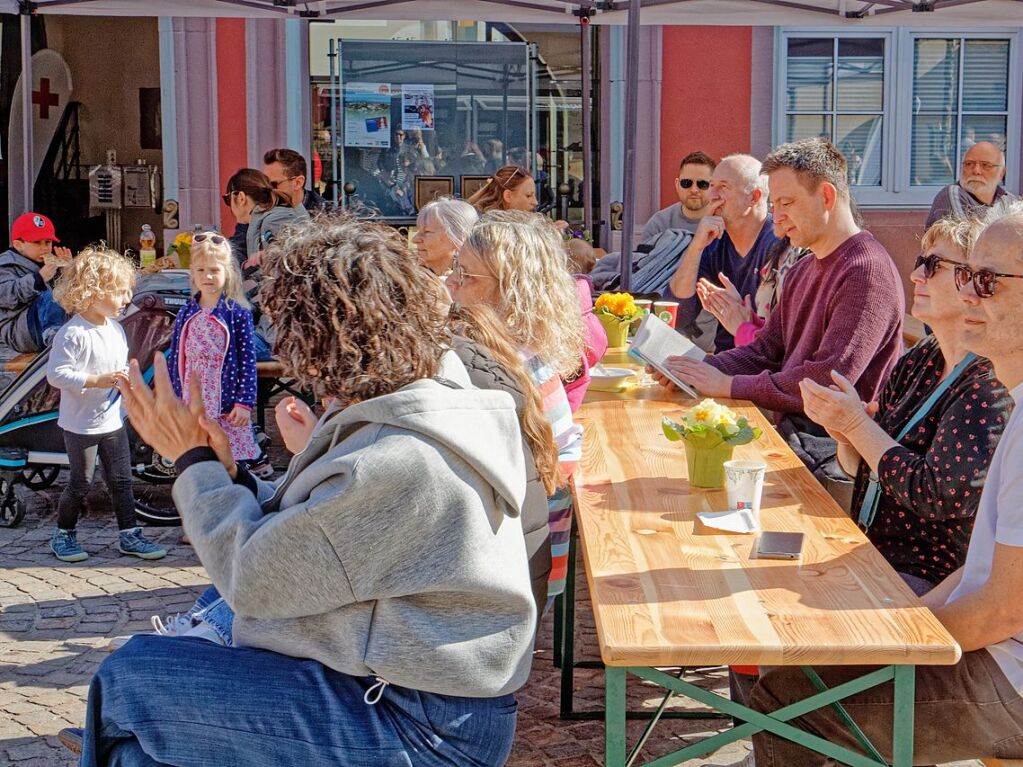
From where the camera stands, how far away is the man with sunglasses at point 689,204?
289 inches

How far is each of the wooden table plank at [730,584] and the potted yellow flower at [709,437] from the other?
4 cm

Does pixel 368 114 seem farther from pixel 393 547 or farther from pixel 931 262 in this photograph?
pixel 393 547

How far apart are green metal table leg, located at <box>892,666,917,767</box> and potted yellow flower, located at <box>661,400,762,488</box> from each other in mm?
814

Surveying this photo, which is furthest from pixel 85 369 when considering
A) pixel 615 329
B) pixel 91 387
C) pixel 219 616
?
pixel 219 616

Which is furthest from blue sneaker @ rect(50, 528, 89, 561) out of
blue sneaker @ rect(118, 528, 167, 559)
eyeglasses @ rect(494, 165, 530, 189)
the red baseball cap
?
eyeglasses @ rect(494, 165, 530, 189)

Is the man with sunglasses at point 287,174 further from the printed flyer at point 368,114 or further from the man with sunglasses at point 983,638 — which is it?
the man with sunglasses at point 983,638

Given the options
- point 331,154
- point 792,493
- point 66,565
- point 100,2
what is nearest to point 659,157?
point 331,154

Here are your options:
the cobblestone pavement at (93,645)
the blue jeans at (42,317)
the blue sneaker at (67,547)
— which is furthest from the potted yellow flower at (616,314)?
the blue jeans at (42,317)

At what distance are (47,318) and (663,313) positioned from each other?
3402 mm

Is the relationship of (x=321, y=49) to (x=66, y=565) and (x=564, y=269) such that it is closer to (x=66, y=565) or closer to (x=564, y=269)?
(x=66, y=565)

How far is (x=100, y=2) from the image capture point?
26.6 ft

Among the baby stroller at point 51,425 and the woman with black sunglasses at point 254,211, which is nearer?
the baby stroller at point 51,425

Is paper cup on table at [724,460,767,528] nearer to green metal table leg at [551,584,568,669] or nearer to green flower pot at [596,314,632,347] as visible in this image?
green metal table leg at [551,584,568,669]

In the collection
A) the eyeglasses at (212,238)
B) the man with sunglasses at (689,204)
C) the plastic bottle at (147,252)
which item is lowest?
the plastic bottle at (147,252)
